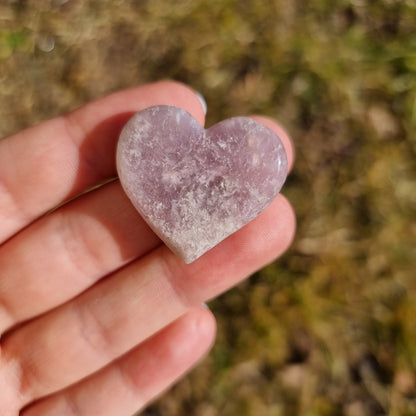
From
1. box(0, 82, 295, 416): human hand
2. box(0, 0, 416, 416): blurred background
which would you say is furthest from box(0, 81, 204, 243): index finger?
box(0, 0, 416, 416): blurred background

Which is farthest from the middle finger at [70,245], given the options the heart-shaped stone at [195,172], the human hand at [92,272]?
the heart-shaped stone at [195,172]

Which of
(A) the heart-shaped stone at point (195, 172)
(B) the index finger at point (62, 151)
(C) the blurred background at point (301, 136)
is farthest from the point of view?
(C) the blurred background at point (301, 136)

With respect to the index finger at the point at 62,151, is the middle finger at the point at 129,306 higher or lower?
lower

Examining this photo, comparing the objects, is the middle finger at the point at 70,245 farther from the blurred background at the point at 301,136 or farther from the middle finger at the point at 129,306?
the blurred background at the point at 301,136

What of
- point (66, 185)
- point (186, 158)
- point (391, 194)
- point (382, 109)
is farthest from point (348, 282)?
point (66, 185)

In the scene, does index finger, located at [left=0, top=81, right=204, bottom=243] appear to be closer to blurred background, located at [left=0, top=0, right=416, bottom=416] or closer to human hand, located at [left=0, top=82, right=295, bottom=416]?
human hand, located at [left=0, top=82, right=295, bottom=416]

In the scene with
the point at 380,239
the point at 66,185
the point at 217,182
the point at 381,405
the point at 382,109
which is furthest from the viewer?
the point at 382,109

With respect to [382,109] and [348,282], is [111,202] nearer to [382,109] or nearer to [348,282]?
[348,282]
